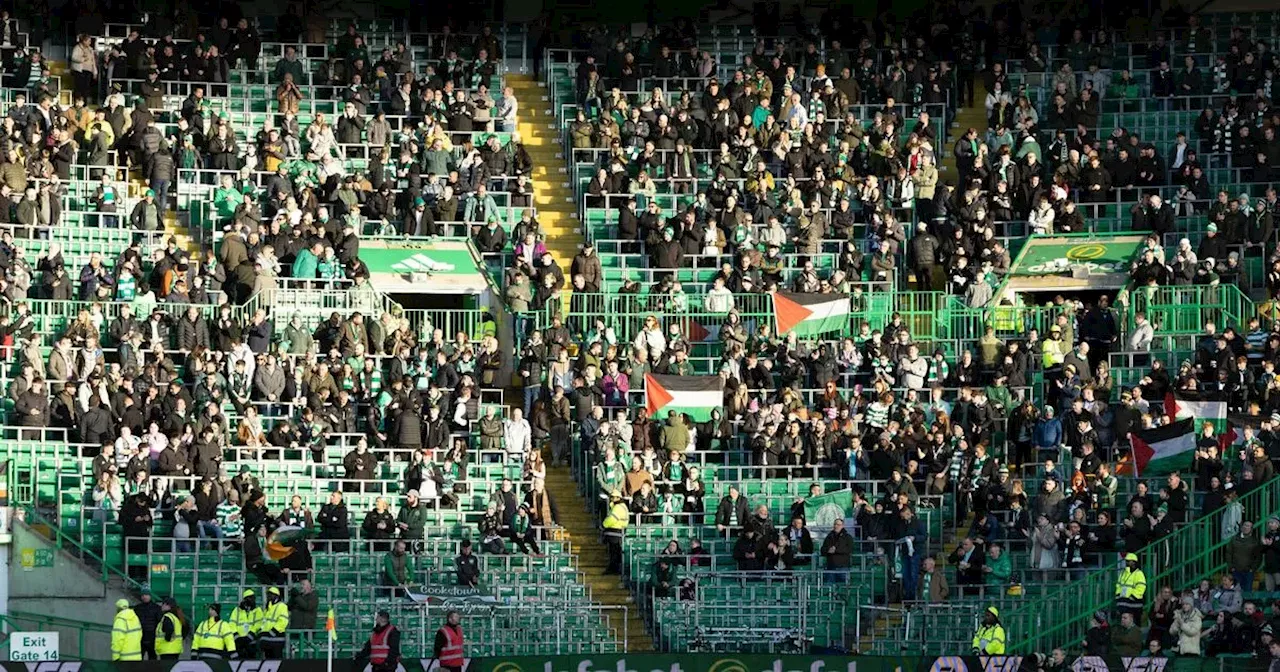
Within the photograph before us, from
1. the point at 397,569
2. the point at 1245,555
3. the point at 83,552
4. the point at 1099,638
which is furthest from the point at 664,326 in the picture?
the point at 1099,638

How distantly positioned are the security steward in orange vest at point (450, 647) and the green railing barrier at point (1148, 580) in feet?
25.8

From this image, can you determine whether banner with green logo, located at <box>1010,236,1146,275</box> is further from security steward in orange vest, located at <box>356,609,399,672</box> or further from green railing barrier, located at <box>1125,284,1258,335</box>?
security steward in orange vest, located at <box>356,609,399,672</box>

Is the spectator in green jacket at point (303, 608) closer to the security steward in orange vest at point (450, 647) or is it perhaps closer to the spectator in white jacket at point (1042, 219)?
the security steward in orange vest at point (450, 647)

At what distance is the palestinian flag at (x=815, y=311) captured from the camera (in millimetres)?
48125

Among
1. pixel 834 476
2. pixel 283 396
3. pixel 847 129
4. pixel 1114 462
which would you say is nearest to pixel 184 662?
pixel 283 396

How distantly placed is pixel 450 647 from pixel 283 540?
15.8ft

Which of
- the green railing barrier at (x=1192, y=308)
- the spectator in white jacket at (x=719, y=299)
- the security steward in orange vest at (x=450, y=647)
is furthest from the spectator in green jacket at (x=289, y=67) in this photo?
the security steward in orange vest at (x=450, y=647)

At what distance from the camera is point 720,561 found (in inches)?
1686

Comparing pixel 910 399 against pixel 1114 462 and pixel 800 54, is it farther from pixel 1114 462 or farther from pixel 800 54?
pixel 800 54

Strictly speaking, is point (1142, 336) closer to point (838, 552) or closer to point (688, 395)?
point (688, 395)

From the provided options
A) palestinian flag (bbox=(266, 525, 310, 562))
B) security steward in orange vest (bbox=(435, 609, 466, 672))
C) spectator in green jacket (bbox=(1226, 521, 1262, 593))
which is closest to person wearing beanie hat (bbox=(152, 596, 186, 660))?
palestinian flag (bbox=(266, 525, 310, 562))

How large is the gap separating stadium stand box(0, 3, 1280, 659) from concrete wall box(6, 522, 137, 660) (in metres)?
0.35

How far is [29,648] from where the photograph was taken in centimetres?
3778

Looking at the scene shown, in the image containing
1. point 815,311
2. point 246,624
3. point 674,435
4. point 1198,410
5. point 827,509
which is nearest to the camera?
point 246,624
